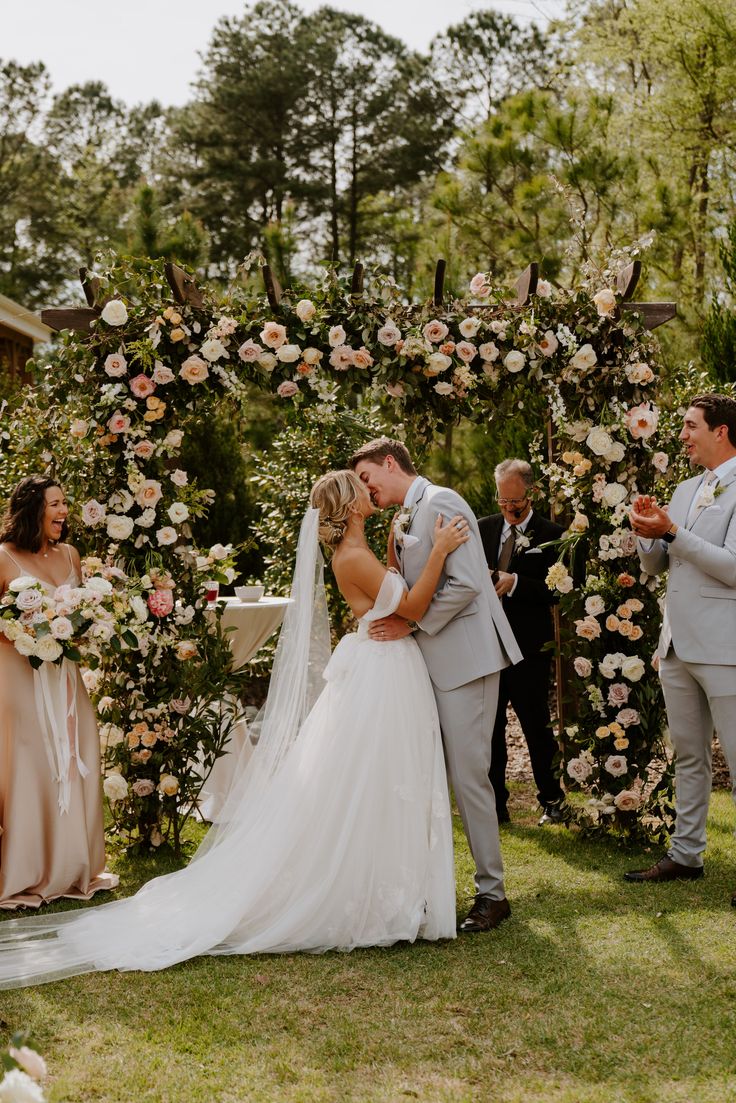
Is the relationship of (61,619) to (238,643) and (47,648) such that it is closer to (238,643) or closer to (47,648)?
(47,648)

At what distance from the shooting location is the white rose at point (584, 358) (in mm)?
4965

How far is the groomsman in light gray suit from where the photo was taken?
13.7 feet

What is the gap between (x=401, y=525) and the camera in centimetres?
423

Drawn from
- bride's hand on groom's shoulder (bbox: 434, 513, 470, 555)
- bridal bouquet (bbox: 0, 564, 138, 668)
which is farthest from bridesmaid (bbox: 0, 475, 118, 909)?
bride's hand on groom's shoulder (bbox: 434, 513, 470, 555)

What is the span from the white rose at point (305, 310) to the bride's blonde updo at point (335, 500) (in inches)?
47.0

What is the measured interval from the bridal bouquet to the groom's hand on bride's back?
1234 millimetres

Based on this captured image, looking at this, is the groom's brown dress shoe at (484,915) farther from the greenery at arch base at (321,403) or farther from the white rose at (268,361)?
the white rose at (268,361)

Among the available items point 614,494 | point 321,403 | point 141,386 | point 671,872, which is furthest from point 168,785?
point 614,494

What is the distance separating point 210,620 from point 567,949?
8.02ft

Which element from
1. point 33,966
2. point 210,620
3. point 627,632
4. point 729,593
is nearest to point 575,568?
point 627,632

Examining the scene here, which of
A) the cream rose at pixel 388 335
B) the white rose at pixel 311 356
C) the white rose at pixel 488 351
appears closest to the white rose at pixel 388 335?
the cream rose at pixel 388 335

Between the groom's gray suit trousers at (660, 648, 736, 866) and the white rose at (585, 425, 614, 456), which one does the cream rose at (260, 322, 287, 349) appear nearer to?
the white rose at (585, 425, 614, 456)

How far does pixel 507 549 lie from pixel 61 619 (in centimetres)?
257

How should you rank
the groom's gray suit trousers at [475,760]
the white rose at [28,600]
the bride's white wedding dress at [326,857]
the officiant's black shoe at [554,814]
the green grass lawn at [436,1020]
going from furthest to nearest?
the officiant's black shoe at [554,814]
the white rose at [28,600]
the groom's gray suit trousers at [475,760]
the bride's white wedding dress at [326,857]
the green grass lawn at [436,1020]
